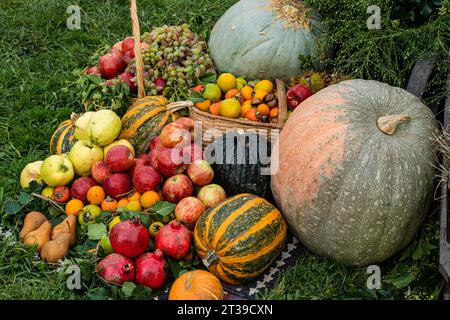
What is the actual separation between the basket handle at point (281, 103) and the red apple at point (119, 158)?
1101 millimetres

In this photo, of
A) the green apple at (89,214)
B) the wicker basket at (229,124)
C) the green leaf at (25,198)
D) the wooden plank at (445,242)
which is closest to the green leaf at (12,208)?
the green leaf at (25,198)

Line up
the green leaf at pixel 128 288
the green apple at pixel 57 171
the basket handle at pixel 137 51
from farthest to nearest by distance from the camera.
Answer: the basket handle at pixel 137 51
the green apple at pixel 57 171
the green leaf at pixel 128 288

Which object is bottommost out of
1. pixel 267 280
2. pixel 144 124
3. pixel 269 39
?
pixel 267 280

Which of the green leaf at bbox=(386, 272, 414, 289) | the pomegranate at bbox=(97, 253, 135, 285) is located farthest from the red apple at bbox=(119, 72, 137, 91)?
the green leaf at bbox=(386, 272, 414, 289)

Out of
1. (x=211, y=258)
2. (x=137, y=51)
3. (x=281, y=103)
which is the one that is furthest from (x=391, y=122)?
(x=137, y=51)

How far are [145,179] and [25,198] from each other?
0.85 m

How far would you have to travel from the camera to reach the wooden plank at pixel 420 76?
416 cm

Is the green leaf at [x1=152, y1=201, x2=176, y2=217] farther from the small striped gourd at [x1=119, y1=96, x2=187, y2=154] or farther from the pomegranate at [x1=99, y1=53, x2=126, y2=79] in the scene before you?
the pomegranate at [x1=99, y1=53, x2=126, y2=79]

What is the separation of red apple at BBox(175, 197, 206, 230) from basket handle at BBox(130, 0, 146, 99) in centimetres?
121

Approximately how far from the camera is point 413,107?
3.76 m

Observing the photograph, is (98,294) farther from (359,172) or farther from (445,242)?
(445,242)

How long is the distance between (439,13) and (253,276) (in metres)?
2.16

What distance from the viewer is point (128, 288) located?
351cm

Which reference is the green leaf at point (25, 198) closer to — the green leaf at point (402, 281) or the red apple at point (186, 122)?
the red apple at point (186, 122)
